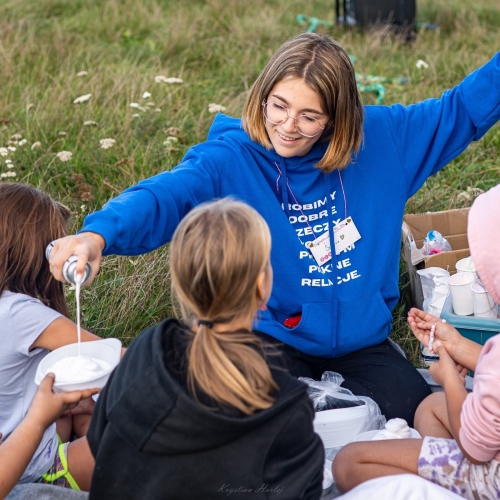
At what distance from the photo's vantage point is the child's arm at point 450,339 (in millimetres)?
2605

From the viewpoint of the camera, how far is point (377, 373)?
289cm

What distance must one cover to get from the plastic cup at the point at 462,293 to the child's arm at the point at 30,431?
1.55 metres

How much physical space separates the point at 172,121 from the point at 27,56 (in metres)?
1.45

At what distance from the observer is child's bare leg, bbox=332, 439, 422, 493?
2385 mm

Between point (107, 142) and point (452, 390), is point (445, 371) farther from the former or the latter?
point (107, 142)

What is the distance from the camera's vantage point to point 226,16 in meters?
7.05

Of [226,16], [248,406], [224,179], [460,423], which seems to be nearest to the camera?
[248,406]

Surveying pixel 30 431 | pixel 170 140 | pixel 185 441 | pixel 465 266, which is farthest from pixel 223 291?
pixel 170 140

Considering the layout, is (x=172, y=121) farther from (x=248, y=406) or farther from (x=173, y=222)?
(x=248, y=406)

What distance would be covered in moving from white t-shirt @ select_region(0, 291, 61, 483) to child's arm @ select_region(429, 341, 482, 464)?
1127 mm

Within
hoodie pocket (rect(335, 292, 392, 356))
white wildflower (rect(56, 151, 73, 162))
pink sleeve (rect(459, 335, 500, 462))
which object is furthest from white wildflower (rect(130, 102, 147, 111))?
pink sleeve (rect(459, 335, 500, 462))

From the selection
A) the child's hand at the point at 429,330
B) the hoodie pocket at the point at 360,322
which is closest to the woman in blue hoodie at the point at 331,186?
the hoodie pocket at the point at 360,322

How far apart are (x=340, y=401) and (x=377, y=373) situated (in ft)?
0.67

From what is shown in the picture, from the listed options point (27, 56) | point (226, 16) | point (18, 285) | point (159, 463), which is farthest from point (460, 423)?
point (226, 16)
